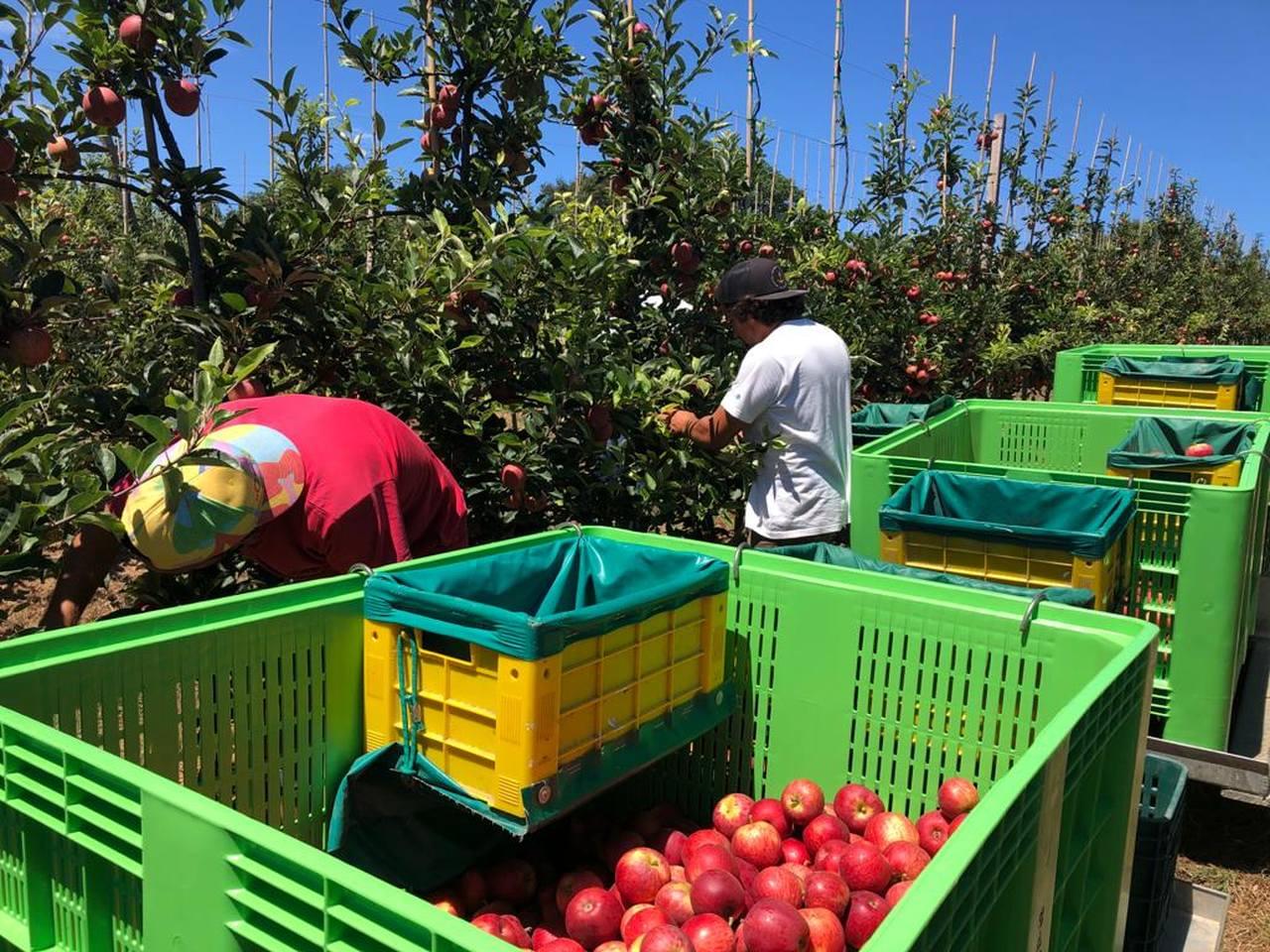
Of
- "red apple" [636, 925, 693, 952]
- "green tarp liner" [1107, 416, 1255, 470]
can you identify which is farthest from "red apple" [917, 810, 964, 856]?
"green tarp liner" [1107, 416, 1255, 470]

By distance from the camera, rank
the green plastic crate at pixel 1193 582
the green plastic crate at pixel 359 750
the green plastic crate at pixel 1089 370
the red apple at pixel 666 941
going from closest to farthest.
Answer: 1. the green plastic crate at pixel 359 750
2. the red apple at pixel 666 941
3. the green plastic crate at pixel 1193 582
4. the green plastic crate at pixel 1089 370

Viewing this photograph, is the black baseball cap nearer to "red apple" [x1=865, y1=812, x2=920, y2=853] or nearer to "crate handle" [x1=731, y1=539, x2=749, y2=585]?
"crate handle" [x1=731, y1=539, x2=749, y2=585]

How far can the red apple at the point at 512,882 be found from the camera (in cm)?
207

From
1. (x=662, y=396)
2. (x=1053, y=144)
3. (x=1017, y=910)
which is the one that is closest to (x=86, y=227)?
(x=662, y=396)

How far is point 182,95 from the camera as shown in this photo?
109 inches

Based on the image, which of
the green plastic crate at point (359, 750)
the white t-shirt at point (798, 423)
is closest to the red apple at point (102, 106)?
the green plastic crate at point (359, 750)

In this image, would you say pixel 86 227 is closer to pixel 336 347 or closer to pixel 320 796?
pixel 336 347

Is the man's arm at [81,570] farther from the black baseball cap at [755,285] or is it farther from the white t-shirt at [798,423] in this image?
the black baseball cap at [755,285]

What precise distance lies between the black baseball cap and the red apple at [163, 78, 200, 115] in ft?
5.60

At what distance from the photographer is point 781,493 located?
3.49 meters

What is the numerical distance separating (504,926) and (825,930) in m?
0.59

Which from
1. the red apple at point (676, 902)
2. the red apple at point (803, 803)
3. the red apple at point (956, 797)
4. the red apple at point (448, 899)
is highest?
the red apple at point (956, 797)

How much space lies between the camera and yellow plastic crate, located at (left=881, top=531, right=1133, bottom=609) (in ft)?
8.76

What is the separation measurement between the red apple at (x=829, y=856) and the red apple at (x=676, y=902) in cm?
26
